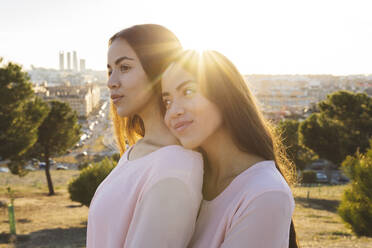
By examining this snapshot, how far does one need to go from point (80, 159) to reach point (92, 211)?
51.1 metres

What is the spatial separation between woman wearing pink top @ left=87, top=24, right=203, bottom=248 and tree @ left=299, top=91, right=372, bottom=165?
67.3 ft

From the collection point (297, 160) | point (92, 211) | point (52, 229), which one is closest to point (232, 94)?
point (92, 211)

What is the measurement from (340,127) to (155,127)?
72.3 ft

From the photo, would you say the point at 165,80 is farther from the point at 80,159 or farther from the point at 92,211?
Result: the point at 80,159

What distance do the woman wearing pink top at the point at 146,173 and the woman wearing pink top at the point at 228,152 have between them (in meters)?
0.11

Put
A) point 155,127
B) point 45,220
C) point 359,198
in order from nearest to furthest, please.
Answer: point 155,127, point 359,198, point 45,220

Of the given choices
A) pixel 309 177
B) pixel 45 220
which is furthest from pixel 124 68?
pixel 309 177

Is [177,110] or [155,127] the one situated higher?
[177,110]

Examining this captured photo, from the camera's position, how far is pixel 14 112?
14258 mm

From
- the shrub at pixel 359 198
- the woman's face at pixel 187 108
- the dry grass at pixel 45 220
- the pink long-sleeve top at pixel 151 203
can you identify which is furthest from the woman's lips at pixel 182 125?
the dry grass at pixel 45 220

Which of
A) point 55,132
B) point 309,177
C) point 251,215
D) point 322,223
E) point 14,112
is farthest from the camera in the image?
point 309,177

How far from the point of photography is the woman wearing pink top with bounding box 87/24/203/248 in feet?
4.08

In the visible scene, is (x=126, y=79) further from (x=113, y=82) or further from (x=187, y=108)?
(x=187, y=108)

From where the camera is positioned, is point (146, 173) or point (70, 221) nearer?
point (146, 173)
